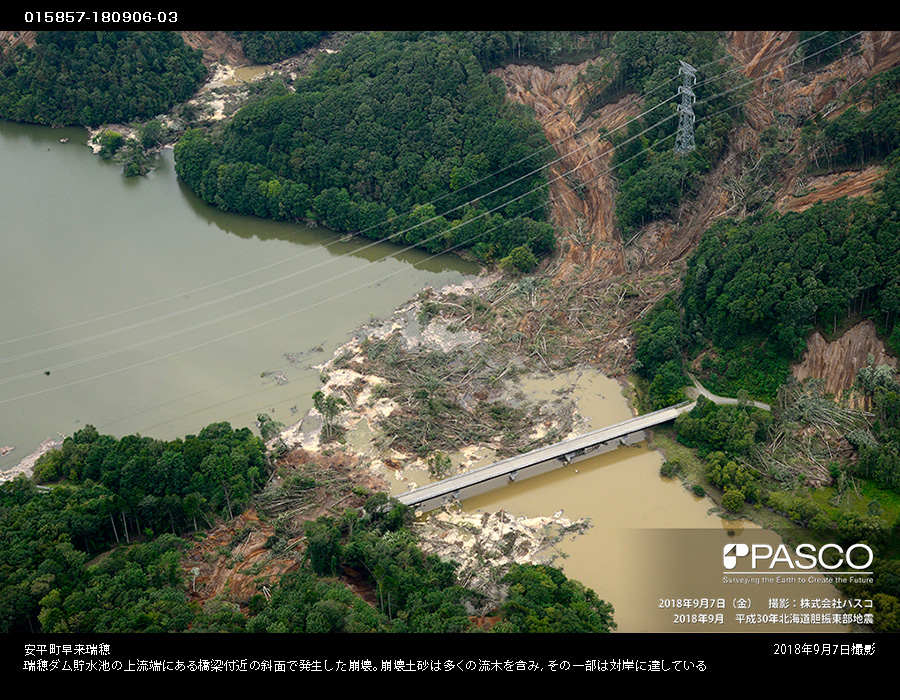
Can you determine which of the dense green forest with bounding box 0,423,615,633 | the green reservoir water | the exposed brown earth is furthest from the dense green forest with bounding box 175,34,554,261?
the dense green forest with bounding box 0,423,615,633

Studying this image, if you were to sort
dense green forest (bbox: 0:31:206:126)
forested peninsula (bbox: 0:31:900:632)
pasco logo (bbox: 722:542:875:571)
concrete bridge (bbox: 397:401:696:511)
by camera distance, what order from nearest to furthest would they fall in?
forested peninsula (bbox: 0:31:900:632) < pasco logo (bbox: 722:542:875:571) < concrete bridge (bbox: 397:401:696:511) < dense green forest (bbox: 0:31:206:126)

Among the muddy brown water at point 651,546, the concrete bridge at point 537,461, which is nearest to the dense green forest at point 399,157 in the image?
the concrete bridge at point 537,461

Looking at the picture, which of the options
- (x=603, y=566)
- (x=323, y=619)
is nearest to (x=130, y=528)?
(x=323, y=619)

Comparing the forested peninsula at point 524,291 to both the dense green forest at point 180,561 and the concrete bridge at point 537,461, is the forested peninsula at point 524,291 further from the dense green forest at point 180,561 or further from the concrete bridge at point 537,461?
the concrete bridge at point 537,461

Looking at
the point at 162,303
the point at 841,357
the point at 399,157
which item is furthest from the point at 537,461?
the point at 162,303

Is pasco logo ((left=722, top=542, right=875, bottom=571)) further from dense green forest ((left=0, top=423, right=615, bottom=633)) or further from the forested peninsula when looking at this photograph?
dense green forest ((left=0, top=423, right=615, bottom=633))

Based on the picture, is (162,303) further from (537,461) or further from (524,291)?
(537,461)
